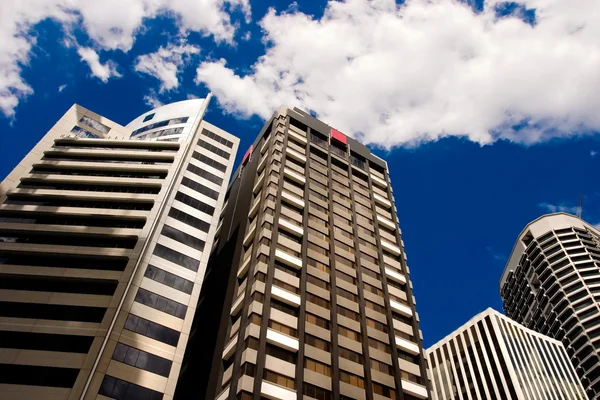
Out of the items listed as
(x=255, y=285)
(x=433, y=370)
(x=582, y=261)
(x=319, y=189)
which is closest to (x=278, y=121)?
(x=319, y=189)

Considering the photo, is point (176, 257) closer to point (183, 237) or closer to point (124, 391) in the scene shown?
point (183, 237)

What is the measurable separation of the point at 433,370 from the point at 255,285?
56.3m

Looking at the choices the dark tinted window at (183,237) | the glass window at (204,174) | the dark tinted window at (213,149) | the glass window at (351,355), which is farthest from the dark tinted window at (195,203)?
the glass window at (351,355)

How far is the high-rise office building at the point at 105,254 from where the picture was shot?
39.2 m

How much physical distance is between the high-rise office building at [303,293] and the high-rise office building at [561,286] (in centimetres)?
6724

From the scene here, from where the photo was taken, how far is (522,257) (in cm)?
13738

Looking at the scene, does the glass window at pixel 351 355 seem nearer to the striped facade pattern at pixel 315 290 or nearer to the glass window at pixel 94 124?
the striped facade pattern at pixel 315 290

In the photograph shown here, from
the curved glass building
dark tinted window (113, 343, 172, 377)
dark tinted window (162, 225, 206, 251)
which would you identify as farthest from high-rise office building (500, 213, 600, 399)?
the curved glass building

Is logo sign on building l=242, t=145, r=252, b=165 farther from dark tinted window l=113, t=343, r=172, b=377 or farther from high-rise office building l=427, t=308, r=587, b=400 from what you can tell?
high-rise office building l=427, t=308, r=587, b=400

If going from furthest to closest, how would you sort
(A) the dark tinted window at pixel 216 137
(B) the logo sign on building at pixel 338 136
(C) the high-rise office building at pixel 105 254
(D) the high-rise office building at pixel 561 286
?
(D) the high-rise office building at pixel 561 286
(B) the logo sign on building at pixel 338 136
(A) the dark tinted window at pixel 216 137
(C) the high-rise office building at pixel 105 254

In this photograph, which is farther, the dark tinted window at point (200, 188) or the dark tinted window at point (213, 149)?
the dark tinted window at point (213, 149)

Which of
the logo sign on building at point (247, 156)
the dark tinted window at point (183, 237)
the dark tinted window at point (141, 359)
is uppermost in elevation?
the logo sign on building at point (247, 156)

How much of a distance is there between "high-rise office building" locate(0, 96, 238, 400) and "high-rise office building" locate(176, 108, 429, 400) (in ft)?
15.2

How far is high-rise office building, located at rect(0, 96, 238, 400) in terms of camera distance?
39.2 m
